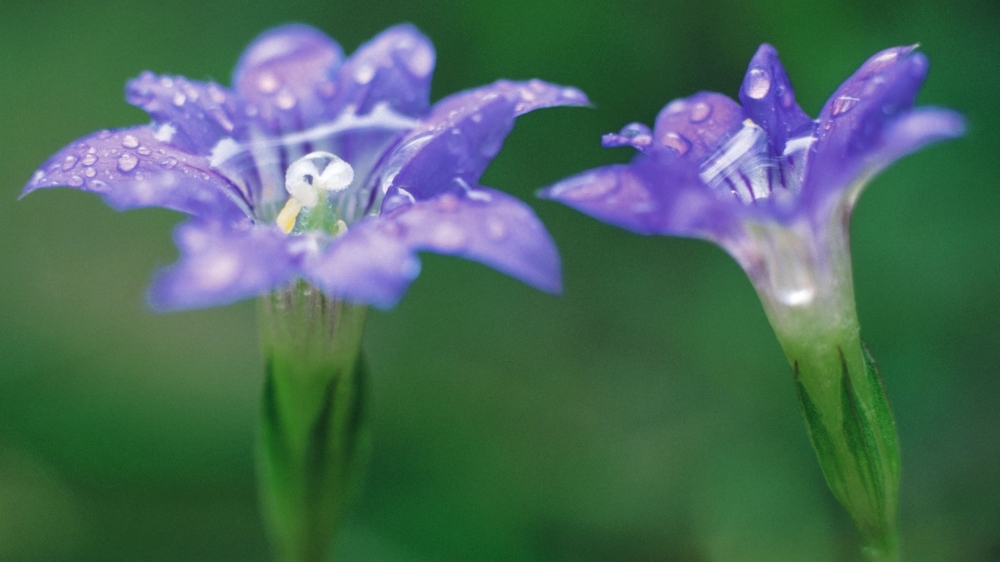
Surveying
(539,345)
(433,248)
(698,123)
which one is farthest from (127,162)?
(539,345)

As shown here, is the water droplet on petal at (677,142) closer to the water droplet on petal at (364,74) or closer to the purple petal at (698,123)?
the purple petal at (698,123)

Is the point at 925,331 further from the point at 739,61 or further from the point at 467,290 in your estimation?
the point at 467,290

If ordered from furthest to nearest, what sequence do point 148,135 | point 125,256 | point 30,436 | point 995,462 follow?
point 125,256, point 30,436, point 995,462, point 148,135

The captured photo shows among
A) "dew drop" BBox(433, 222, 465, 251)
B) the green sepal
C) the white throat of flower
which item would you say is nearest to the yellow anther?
the white throat of flower

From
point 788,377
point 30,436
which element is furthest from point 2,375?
point 788,377

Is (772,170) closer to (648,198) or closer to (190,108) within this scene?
(648,198)

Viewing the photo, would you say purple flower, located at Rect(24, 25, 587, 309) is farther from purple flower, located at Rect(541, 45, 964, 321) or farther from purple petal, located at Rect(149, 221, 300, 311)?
purple flower, located at Rect(541, 45, 964, 321)
